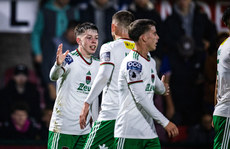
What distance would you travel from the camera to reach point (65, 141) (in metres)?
A: 5.49

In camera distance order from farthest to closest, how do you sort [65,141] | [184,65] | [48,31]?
[48,31], [184,65], [65,141]

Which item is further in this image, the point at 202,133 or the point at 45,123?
the point at 45,123

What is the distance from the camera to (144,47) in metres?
4.68

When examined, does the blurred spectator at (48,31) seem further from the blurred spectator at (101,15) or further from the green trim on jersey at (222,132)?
the green trim on jersey at (222,132)

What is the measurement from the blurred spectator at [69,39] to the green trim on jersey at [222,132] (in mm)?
4421

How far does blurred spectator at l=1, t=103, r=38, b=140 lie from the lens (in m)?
8.70

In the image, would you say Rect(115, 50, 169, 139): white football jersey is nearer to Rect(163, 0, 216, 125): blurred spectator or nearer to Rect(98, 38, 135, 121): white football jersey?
Rect(98, 38, 135, 121): white football jersey

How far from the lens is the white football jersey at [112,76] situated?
5.14m

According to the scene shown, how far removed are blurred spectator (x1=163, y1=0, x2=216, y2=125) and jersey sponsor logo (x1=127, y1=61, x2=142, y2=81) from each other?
4.50m

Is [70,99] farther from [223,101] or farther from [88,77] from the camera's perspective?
[223,101]

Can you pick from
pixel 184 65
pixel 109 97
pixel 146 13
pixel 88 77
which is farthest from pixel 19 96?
pixel 109 97

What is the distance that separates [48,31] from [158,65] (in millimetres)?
2244

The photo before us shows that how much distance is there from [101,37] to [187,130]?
2.34 m

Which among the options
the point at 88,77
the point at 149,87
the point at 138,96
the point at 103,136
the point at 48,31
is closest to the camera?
the point at 138,96
